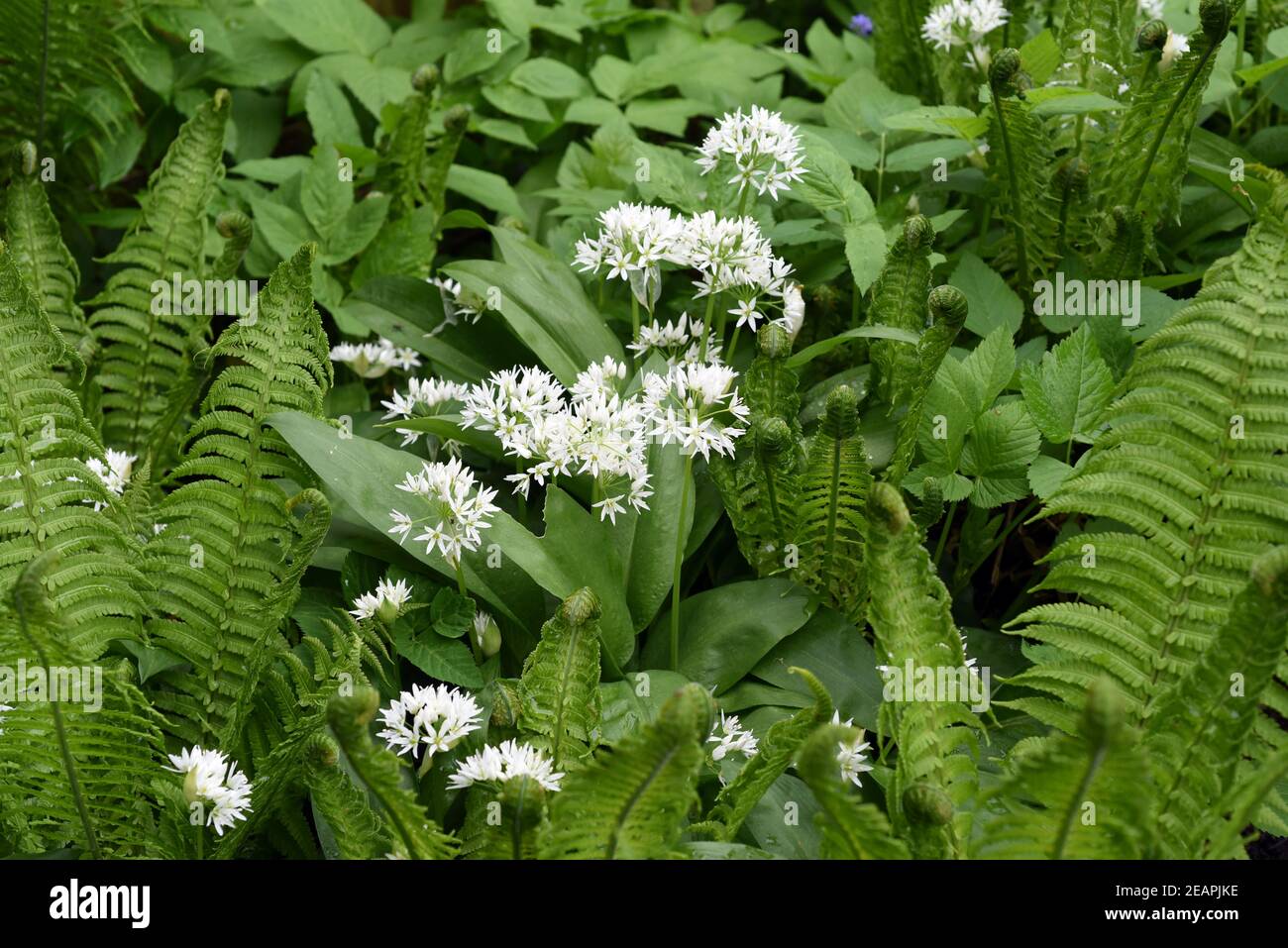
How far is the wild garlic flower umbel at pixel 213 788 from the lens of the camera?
1.67 metres

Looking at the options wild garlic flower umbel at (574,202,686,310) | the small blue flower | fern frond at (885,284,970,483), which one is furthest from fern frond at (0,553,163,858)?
the small blue flower

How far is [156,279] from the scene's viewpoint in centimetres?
262

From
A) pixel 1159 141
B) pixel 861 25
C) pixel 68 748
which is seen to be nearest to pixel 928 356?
pixel 1159 141

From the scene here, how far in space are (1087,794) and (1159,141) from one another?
1.47 meters

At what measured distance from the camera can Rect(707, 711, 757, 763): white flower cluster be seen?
1829 millimetres

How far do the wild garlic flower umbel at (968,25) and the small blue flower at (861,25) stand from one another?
0.96 metres

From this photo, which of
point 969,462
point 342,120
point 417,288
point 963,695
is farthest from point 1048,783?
point 342,120

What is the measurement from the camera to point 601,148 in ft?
9.87

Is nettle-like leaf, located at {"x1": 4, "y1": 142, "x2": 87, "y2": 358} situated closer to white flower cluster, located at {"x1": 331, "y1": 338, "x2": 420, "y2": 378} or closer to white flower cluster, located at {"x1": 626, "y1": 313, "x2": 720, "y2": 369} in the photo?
white flower cluster, located at {"x1": 331, "y1": 338, "x2": 420, "y2": 378}

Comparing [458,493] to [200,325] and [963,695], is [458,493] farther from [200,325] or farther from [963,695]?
[200,325]

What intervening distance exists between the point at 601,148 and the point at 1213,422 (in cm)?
168

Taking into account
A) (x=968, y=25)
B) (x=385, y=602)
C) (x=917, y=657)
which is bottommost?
(x=917, y=657)

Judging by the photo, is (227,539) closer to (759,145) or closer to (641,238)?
(641,238)

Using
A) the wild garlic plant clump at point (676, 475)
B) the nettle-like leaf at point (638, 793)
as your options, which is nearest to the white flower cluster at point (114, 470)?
the wild garlic plant clump at point (676, 475)
